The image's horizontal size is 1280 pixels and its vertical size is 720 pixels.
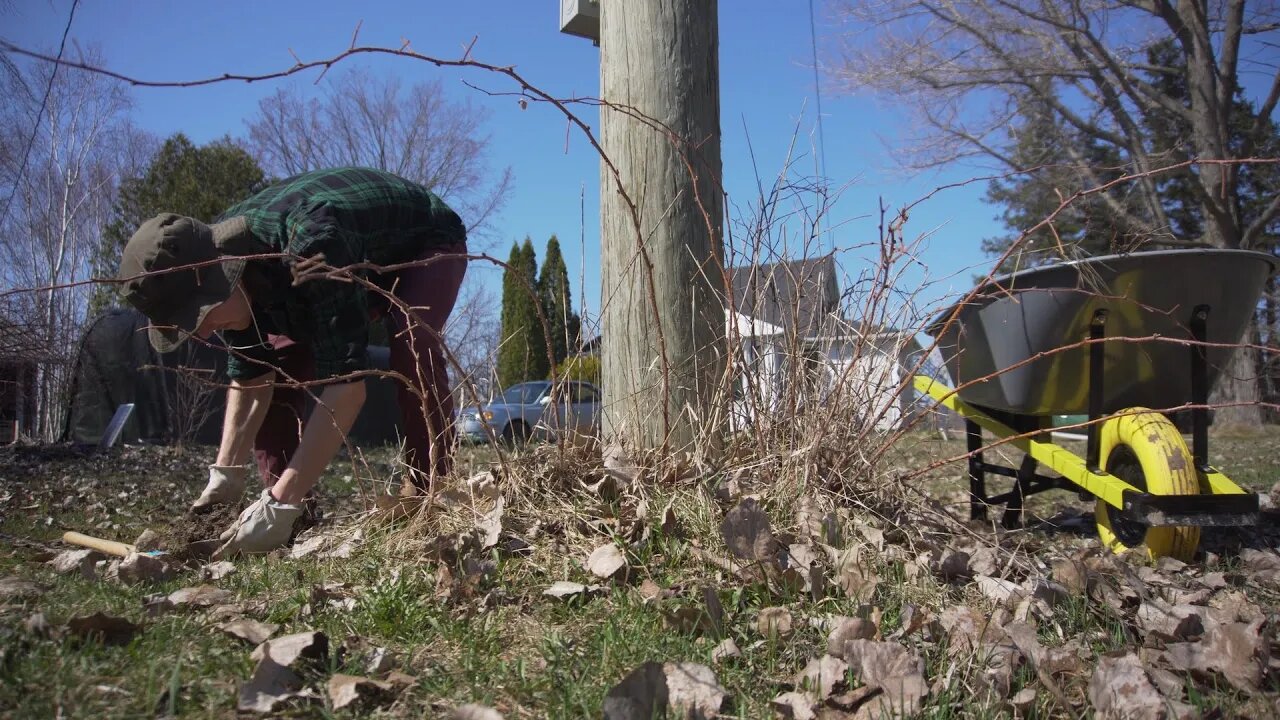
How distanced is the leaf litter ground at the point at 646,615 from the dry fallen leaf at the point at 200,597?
0.04ft

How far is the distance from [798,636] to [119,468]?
19.2 feet

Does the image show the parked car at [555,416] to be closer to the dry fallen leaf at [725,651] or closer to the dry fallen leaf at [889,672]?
the dry fallen leaf at [725,651]

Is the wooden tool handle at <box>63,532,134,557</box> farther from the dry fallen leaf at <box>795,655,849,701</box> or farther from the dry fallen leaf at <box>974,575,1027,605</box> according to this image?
the dry fallen leaf at <box>974,575,1027,605</box>

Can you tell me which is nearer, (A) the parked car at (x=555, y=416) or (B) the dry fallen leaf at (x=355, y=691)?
(B) the dry fallen leaf at (x=355, y=691)

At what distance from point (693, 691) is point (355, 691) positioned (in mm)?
589

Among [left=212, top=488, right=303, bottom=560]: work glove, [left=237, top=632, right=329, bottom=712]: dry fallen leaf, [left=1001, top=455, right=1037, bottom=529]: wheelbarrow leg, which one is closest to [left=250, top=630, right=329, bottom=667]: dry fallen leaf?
[left=237, top=632, right=329, bottom=712]: dry fallen leaf

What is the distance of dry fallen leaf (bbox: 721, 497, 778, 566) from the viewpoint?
2.00m

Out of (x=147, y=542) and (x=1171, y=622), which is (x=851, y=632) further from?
(x=147, y=542)

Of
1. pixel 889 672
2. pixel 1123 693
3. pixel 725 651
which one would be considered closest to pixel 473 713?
pixel 725 651

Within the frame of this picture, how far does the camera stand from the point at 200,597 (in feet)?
6.34

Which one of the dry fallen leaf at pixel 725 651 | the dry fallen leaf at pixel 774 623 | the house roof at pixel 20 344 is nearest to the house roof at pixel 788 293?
the dry fallen leaf at pixel 774 623

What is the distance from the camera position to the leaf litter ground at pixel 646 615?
147cm

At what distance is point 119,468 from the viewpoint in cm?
597

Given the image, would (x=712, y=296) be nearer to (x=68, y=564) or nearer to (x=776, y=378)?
(x=776, y=378)
